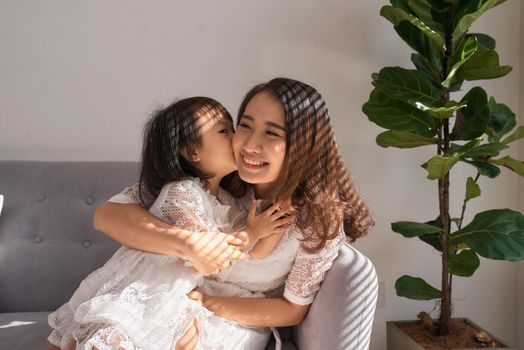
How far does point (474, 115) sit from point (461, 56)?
0.23 metres

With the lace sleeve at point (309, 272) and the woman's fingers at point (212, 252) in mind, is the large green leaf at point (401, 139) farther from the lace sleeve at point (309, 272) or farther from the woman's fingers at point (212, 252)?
the woman's fingers at point (212, 252)

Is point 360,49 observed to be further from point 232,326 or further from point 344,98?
point 232,326

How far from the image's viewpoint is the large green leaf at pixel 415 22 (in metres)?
1.79

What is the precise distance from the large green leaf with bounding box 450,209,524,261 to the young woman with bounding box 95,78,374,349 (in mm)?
657

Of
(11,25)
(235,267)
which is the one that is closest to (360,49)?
(235,267)

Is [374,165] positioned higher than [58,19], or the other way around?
[58,19]

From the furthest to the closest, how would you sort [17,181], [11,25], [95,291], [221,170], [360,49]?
[360,49]
[11,25]
[17,181]
[221,170]
[95,291]

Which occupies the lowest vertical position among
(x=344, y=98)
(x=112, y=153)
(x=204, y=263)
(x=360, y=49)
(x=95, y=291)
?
(x=95, y=291)

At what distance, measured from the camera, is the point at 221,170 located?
1.55m

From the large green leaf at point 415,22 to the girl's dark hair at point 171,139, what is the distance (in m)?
0.78

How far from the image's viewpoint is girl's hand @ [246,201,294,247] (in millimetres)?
1426

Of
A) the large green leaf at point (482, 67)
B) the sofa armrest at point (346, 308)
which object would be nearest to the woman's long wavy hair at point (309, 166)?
the sofa armrest at point (346, 308)

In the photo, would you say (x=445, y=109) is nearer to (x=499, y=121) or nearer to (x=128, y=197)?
(x=499, y=121)

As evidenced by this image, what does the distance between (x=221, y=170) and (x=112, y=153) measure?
976 millimetres
